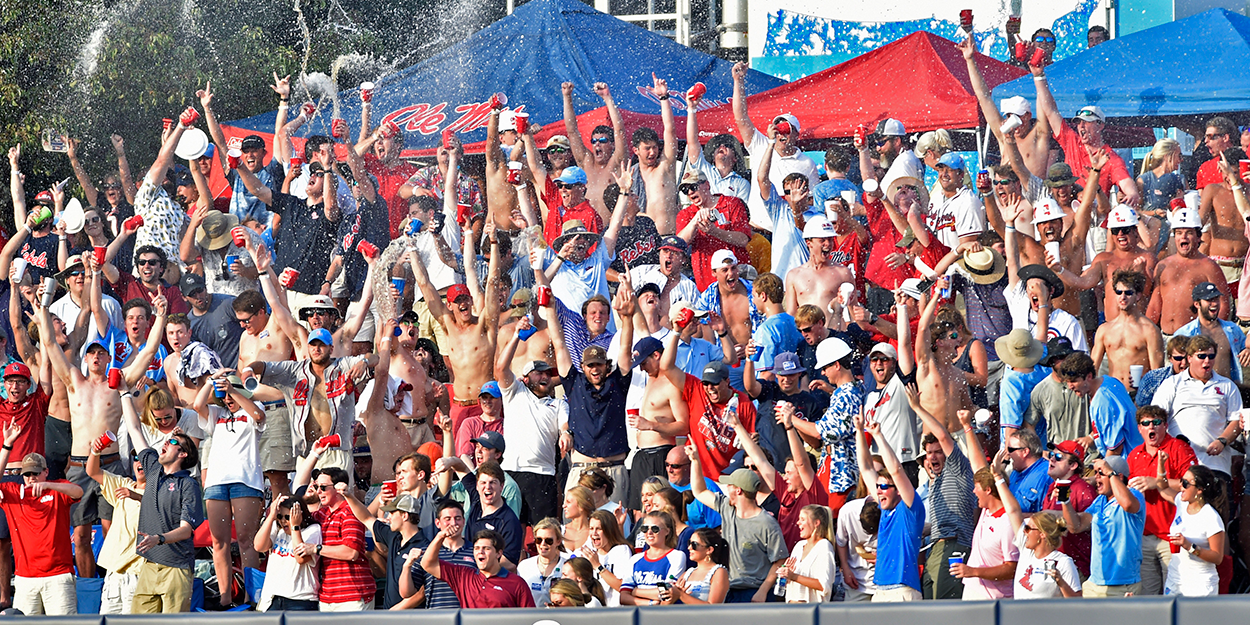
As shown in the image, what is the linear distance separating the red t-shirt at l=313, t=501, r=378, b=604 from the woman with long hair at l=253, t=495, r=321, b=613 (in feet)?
0.18

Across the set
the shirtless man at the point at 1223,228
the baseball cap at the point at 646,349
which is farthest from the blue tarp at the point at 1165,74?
the baseball cap at the point at 646,349

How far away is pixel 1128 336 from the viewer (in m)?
8.62

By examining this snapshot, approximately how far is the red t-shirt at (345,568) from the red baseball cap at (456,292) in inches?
76.4

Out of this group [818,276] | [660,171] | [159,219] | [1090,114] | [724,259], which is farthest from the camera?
[159,219]

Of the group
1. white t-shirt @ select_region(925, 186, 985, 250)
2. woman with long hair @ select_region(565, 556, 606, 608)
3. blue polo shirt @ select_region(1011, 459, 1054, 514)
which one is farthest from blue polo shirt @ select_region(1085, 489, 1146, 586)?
white t-shirt @ select_region(925, 186, 985, 250)

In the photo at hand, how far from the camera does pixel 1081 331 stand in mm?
8844

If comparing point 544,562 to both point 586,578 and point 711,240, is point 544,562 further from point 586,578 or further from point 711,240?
point 711,240

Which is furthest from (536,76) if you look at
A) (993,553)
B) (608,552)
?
(993,553)

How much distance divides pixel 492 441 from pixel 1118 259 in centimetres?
363

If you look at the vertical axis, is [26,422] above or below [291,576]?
above

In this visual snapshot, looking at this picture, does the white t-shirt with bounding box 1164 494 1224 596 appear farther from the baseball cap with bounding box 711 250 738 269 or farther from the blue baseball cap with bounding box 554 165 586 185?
the blue baseball cap with bounding box 554 165 586 185

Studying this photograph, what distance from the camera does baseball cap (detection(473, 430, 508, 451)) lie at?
8.69m

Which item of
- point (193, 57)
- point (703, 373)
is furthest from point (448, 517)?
point (193, 57)

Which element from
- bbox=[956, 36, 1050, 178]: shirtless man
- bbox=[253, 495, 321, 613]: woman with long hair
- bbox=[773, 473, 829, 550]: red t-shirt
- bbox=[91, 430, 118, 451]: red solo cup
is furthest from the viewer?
bbox=[956, 36, 1050, 178]: shirtless man
